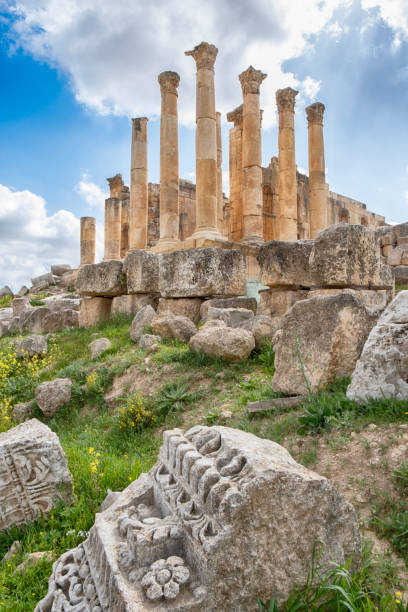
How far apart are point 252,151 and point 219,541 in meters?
16.3

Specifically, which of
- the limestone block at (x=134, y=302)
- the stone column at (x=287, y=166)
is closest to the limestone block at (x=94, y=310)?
the limestone block at (x=134, y=302)

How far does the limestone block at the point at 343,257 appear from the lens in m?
5.80

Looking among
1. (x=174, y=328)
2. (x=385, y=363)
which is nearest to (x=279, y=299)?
(x=174, y=328)

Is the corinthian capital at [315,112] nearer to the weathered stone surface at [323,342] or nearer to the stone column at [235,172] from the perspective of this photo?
the stone column at [235,172]

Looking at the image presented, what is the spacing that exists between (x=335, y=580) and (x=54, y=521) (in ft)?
6.56

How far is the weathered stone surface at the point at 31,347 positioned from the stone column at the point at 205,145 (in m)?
6.63

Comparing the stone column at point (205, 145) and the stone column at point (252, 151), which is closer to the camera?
the stone column at point (205, 145)

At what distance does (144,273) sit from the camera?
27.8 ft

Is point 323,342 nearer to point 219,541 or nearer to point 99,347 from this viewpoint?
point 219,541

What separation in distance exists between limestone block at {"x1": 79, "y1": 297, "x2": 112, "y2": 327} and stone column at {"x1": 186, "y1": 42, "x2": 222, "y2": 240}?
4.69 metres

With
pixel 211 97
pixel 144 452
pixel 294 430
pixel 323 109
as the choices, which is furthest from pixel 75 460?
pixel 323 109

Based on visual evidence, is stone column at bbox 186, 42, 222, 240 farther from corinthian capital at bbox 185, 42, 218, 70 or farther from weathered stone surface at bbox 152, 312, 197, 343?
weathered stone surface at bbox 152, 312, 197, 343

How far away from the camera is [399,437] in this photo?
2.81 meters

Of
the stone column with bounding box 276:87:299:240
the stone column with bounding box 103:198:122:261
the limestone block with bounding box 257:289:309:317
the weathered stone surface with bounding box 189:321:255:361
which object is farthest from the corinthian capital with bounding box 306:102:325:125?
the weathered stone surface with bounding box 189:321:255:361
